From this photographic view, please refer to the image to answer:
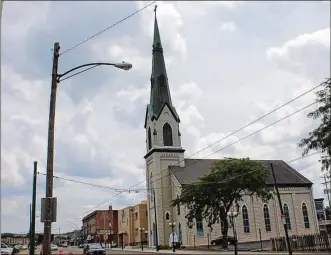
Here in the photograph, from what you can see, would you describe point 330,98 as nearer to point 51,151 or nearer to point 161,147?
point 51,151

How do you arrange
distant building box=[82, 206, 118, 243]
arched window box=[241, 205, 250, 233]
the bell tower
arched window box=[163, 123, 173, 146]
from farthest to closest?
distant building box=[82, 206, 118, 243], arched window box=[163, 123, 173, 146], the bell tower, arched window box=[241, 205, 250, 233]

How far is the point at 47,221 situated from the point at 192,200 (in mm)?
42218

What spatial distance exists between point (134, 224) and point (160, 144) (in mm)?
29510

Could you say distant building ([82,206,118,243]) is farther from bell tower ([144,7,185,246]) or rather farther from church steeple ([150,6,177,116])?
church steeple ([150,6,177,116])

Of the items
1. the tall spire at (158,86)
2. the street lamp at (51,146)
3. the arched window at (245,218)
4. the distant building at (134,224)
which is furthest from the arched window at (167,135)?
the street lamp at (51,146)

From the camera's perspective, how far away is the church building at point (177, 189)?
67.2m

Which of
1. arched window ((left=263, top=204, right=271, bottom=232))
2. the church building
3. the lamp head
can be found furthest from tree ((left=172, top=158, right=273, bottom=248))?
the lamp head

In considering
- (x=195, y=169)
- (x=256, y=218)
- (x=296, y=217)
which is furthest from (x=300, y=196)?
(x=195, y=169)

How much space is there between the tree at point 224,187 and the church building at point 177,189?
36.6ft

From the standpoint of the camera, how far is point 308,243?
41.0m

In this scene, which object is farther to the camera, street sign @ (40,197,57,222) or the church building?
the church building

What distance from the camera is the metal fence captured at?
37469 mm

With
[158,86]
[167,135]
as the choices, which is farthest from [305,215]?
[158,86]

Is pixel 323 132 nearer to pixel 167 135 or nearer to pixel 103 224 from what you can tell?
pixel 167 135
